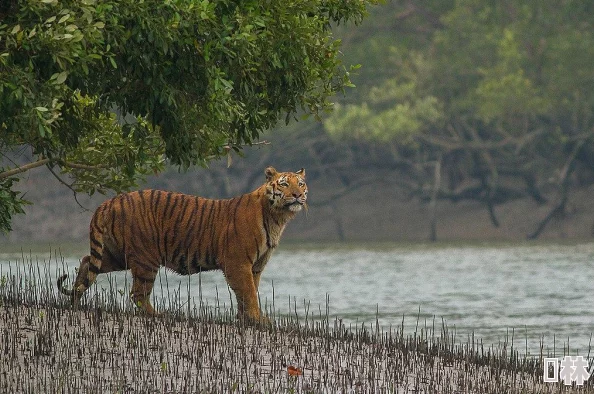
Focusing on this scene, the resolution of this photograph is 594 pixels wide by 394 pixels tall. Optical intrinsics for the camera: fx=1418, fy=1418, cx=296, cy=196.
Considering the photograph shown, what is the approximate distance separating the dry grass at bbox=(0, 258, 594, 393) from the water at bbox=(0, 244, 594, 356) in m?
2.67

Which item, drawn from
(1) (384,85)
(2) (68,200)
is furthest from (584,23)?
(2) (68,200)

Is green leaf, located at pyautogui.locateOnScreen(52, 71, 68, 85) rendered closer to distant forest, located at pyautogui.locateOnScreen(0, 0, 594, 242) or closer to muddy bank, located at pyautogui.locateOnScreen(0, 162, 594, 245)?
distant forest, located at pyautogui.locateOnScreen(0, 0, 594, 242)

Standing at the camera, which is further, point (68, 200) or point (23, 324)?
point (68, 200)

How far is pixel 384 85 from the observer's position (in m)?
→ 54.0

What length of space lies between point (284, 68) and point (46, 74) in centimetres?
288

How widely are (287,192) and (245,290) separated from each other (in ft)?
3.73

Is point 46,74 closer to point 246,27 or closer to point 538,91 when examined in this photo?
point 246,27

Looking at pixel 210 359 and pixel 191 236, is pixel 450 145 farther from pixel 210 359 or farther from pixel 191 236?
pixel 210 359

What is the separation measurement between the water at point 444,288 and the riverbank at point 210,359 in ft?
8.77

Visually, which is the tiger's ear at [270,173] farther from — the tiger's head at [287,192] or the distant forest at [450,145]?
the distant forest at [450,145]

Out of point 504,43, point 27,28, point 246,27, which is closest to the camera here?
point 27,28

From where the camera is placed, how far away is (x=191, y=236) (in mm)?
15289

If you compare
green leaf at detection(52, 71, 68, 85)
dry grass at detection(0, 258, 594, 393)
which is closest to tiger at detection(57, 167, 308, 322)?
dry grass at detection(0, 258, 594, 393)

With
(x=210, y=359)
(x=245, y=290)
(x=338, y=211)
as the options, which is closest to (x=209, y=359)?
(x=210, y=359)
